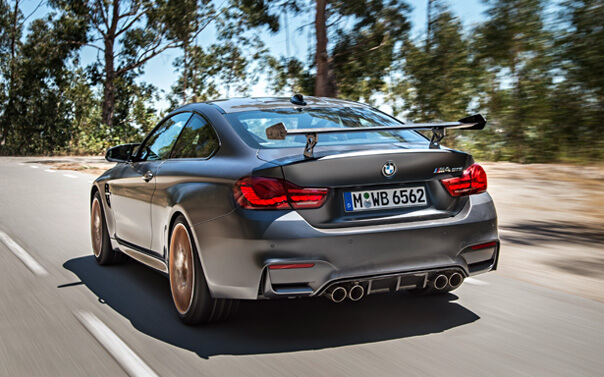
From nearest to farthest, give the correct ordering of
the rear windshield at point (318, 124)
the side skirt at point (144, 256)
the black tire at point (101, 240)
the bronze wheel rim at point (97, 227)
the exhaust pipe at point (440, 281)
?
1. the exhaust pipe at point (440, 281)
2. the rear windshield at point (318, 124)
3. the side skirt at point (144, 256)
4. the black tire at point (101, 240)
5. the bronze wheel rim at point (97, 227)

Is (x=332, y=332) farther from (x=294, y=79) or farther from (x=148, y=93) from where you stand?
(x=148, y=93)

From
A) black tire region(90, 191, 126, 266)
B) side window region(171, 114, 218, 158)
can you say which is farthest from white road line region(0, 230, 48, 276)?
side window region(171, 114, 218, 158)

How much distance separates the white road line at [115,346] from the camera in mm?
3768

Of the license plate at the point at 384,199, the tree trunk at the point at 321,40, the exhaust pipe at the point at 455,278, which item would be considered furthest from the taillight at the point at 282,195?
the tree trunk at the point at 321,40

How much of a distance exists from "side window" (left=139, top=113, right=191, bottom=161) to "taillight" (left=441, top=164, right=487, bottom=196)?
2133 mm

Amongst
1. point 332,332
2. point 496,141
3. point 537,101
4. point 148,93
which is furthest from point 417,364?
point 148,93

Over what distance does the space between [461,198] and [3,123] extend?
55.4m

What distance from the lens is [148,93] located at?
50.4m

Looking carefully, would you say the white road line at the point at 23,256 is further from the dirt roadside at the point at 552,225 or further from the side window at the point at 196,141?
the dirt roadside at the point at 552,225

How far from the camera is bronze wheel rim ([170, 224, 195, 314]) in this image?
15.0 ft

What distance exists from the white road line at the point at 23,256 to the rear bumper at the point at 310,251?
9.80 feet

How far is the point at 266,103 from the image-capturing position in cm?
529

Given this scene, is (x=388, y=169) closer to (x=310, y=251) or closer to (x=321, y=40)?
(x=310, y=251)

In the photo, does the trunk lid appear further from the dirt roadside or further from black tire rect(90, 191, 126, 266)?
black tire rect(90, 191, 126, 266)
